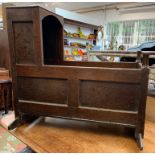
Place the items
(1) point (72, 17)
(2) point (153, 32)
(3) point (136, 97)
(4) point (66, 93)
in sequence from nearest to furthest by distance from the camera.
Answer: (3) point (136, 97) → (4) point (66, 93) → (1) point (72, 17) → (2) point (153, 32)

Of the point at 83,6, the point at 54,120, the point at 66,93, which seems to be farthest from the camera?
the point at 83,6

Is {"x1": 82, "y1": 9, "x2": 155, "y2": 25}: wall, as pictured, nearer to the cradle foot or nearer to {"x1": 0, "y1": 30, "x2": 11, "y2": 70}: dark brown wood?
{"x1": 0, "y1": 30, "x2": 11, "y2": 70}: dark brown wood

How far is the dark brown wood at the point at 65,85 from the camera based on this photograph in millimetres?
935

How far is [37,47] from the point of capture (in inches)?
40.2

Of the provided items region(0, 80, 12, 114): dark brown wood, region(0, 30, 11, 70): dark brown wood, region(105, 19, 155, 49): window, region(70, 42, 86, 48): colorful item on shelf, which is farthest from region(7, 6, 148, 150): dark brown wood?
region(105, 19, 155, 49): window

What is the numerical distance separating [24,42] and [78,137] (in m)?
0.73

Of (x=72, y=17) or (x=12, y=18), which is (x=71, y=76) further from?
(x=72, y=17)

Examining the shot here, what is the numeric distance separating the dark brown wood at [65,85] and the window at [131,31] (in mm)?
4609

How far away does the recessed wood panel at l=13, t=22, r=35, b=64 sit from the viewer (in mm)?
1029

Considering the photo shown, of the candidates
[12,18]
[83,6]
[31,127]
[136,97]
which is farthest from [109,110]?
[83,6]

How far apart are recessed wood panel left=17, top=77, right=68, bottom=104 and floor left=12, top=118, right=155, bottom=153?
0.75 ft

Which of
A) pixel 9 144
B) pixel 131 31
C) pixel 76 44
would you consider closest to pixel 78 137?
pixel 9 144

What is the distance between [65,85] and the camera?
103 centimetres

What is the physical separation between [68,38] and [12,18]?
2694 millimetres
